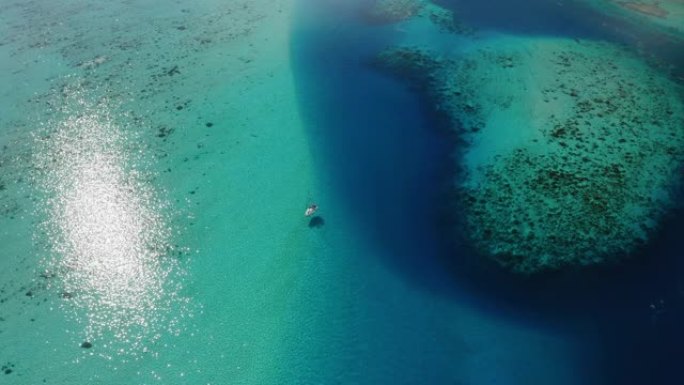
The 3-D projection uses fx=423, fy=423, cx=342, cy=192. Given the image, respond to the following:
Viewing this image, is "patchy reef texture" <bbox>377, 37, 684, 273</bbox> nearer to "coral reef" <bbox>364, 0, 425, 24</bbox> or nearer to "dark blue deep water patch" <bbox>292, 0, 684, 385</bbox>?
"dark blue deep water patch" <bbox>292, 0, 684, 385</bbox>

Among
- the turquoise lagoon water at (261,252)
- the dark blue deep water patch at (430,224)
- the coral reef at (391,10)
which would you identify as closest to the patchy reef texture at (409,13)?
the coral reef at (391,10)

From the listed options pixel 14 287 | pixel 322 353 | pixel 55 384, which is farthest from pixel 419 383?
pixel 14 287

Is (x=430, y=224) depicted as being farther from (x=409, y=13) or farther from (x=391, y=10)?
(x=391, y=10)

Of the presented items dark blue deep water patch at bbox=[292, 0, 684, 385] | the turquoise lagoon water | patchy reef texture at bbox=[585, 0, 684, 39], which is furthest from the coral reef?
patchy reef texture at bbox=[585, 0, 684, 39]

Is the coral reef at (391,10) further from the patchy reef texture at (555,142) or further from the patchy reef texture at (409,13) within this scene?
the patchy reef texture at (555,142)

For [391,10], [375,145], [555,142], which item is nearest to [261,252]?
[375,145]

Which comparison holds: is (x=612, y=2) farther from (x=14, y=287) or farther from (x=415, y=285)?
(x=14, y=287)
